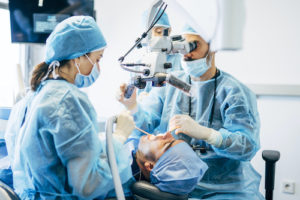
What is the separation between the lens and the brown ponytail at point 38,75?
1.18 metres

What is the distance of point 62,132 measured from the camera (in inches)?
39.1

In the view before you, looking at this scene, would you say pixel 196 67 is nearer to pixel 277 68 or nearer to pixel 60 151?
pixel 60 151

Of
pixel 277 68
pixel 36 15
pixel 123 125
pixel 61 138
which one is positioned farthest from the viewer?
pixel 36 15

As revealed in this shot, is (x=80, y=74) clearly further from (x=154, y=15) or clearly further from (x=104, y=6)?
(x=104, y=6)

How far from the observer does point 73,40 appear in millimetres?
1158

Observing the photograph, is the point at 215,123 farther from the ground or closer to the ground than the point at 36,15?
closer to the ground

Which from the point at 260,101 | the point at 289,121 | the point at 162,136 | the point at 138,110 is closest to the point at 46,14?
the point at 138,110

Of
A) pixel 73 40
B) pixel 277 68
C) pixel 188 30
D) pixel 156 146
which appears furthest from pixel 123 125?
pixel 277 68

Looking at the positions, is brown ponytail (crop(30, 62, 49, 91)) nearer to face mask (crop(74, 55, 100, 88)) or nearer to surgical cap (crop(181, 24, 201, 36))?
face mask (crop(74, 55, 100, 88))

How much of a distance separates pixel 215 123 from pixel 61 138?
2.41 ft

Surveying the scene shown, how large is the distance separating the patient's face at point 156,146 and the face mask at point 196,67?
0.38m

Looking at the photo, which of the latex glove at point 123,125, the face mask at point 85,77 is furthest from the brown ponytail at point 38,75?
the latex glove at point 123,125

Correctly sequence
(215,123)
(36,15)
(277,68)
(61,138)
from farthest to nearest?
(36,15) → (277,68) → (215,123) → (61,138)

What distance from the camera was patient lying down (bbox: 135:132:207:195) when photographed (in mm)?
1104
